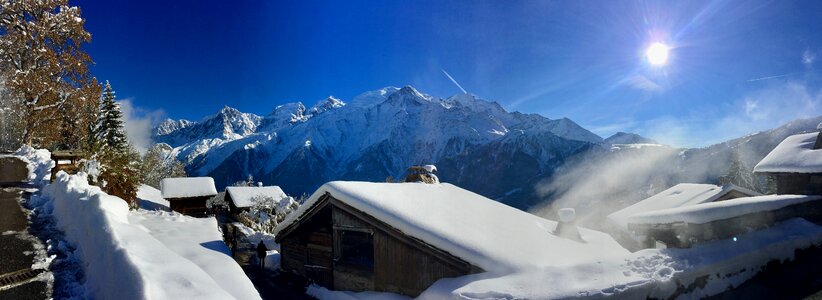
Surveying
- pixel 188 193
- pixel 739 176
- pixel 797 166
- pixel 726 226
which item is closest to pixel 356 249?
pixel 726 226

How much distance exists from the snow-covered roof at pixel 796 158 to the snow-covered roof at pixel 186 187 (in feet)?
169

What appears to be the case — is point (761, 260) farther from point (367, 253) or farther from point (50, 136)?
point (50, 136)

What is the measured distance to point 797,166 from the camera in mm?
14820

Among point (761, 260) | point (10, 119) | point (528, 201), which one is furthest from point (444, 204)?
point (528, 201)

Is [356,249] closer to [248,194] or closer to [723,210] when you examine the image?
[723,210]

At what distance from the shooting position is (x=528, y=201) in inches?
7200

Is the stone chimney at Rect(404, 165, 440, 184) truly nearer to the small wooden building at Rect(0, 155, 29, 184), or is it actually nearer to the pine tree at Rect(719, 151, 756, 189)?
the small wooden building at Rect(0, 155, 29, 184)

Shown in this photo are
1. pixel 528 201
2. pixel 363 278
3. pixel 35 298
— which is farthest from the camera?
pixel 528 201

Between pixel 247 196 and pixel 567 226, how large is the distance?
4334 centimetres

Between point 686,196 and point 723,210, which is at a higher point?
point 723,210

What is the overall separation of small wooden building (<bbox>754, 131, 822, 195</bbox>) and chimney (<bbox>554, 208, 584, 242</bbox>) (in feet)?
27.3

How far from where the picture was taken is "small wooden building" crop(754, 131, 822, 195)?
46.2 ft

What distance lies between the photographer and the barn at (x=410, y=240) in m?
10.9

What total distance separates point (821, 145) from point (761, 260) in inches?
384
